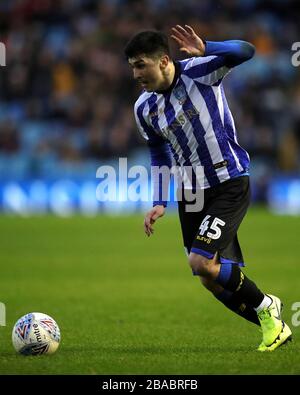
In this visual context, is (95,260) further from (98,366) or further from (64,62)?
(64,62)

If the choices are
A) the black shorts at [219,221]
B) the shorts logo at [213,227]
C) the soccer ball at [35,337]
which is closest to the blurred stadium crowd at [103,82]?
the black shorts at [219,221]

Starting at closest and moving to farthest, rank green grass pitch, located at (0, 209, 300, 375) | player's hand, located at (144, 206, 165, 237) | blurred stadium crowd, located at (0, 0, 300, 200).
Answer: green grass pitch, located at (0, 209, 300, 375), player's hand, located at (144, 206, 165, 237), blurred stadium crowd, located at (0, 0, 300, 200)

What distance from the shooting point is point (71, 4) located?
26.0m

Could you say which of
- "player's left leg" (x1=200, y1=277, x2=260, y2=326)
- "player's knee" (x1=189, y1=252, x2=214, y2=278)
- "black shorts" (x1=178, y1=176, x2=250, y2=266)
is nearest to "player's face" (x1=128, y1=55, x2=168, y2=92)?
"black shorts" (x1=178, y1=176, x2=250, y2=266)

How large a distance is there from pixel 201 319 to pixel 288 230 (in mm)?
8636

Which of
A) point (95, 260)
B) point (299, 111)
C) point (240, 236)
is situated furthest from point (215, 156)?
point (299, 111)

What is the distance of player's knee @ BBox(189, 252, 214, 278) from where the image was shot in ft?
21.2

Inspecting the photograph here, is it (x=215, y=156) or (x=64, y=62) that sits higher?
(x=64, y=62)

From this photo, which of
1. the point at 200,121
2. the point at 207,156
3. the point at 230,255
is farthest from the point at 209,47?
the point at 230,255

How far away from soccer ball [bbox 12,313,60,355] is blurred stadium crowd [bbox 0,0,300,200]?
1475 centimetres

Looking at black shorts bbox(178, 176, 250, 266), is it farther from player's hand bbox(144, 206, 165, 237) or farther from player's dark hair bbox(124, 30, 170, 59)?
player's dark hair bbox(124, 30, 170, 59)

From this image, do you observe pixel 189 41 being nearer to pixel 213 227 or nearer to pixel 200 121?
pixel 200 121

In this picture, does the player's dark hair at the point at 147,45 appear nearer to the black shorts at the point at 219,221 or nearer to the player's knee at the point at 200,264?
the black shorts at the point at 219,221

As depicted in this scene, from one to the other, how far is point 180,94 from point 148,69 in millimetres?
336
